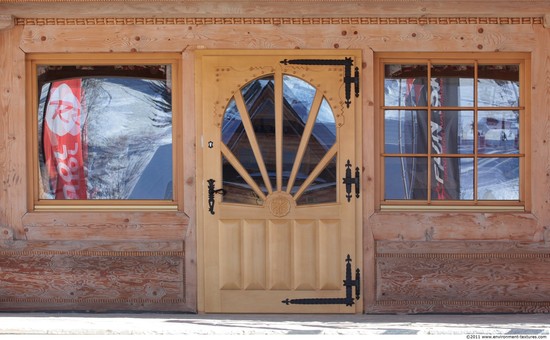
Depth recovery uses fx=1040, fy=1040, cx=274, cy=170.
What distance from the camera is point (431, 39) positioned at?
893 cm

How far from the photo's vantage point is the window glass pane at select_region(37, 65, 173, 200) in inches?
360

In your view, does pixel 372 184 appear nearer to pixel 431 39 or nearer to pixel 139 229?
pixel 431 39

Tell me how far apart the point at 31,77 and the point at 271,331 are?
123 inches

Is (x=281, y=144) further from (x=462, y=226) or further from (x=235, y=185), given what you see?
(x=462, y=226)

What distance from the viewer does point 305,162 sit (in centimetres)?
901

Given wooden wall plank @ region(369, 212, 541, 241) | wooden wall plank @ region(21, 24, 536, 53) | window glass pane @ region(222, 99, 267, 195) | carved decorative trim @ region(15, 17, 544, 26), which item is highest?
carved decorative trim @ region(15, 17, 544, 26)

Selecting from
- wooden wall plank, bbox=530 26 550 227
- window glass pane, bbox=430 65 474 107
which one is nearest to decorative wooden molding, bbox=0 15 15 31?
window glass pane, bbox=430 65 474 107

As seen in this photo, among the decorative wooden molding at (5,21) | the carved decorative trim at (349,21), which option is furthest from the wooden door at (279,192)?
the decorative wooden molding at (5,21)

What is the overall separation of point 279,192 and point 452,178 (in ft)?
4.99

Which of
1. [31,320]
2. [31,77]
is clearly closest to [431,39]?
[31,77]

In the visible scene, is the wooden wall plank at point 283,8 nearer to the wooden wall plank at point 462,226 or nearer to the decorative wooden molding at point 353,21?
the decorative wooden molding at point 353,21

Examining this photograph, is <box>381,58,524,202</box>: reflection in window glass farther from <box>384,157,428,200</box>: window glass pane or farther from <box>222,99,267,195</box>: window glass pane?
<box>222,99,267,195</box>: window glass pane

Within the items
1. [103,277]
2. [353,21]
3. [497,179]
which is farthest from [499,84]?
[103,277]

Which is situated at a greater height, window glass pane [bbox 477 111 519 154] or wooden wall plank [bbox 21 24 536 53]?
wooden wall plank [bbox 21 24 536 53]
